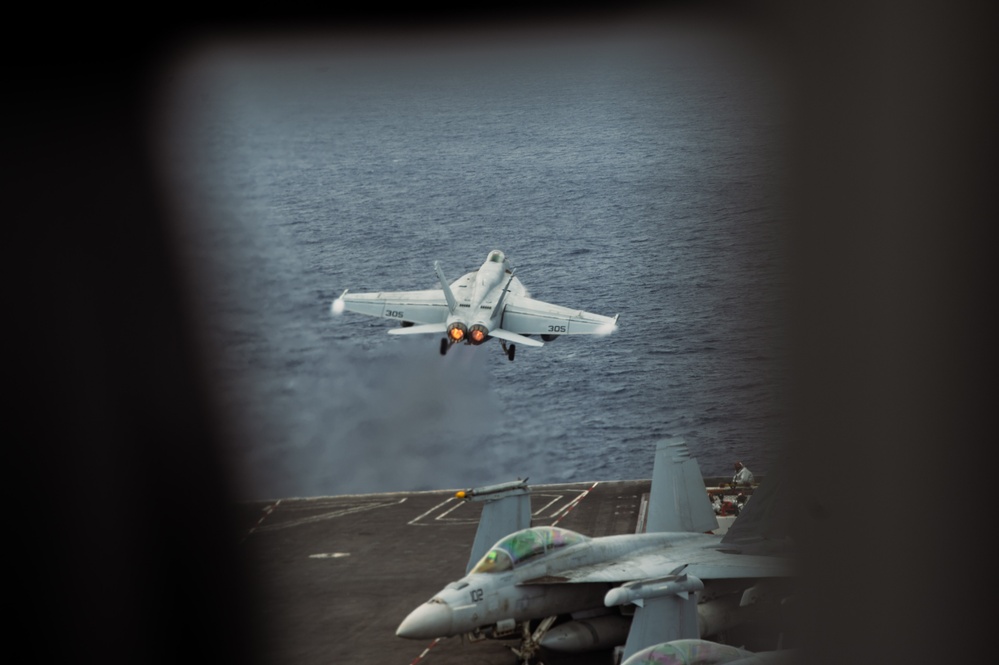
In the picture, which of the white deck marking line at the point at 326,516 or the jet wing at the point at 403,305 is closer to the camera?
the white deck marking line at the point at 326,516

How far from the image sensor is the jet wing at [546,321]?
1998cm

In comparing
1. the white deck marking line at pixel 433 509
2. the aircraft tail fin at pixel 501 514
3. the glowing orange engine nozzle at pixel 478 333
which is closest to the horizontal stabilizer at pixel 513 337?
the glowing orange engine nozzle at pixel 478 333

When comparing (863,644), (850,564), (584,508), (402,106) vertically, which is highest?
(402,106)

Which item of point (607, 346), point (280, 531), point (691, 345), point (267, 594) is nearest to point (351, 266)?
point (607, 346)

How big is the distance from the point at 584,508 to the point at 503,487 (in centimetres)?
547

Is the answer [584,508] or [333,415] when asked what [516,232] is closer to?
[333,415]

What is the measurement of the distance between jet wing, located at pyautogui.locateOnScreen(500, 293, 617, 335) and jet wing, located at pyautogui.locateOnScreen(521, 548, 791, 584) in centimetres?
736

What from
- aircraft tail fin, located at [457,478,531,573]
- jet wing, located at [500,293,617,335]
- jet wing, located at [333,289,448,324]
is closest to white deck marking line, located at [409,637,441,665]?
aircraft tail fin, located at [457,478,531,573]

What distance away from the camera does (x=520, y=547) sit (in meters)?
12.8

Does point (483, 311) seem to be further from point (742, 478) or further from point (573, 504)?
point (742, 478)

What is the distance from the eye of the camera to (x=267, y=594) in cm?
1524

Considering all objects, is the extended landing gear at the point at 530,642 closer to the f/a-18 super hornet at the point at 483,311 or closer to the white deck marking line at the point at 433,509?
the white deck marking line at the point at 433,509

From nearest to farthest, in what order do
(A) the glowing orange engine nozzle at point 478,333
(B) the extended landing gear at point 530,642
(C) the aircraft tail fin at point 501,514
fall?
(B) the extended landing gear at point 530,642
(C) the aircraft tail fin at point 501,514
(A) the glowing orange engine nozzle at point 478,333

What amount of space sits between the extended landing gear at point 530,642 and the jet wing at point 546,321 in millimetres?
7860
